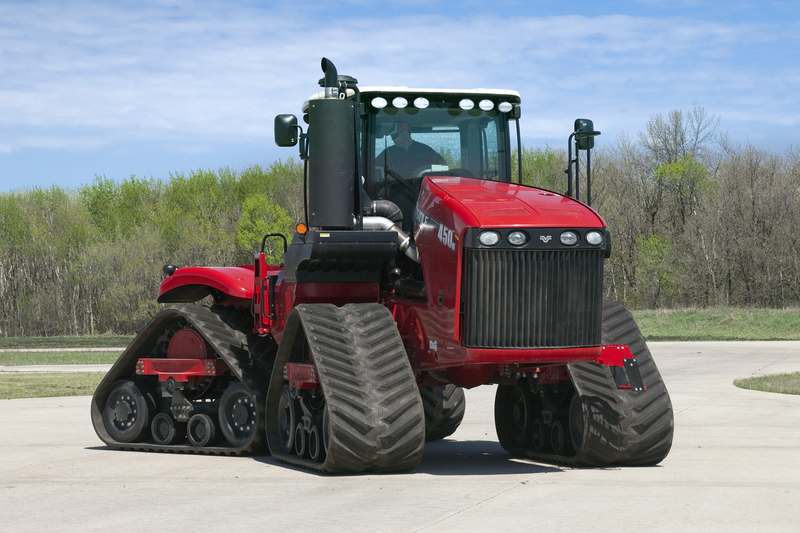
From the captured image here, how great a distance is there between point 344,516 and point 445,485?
1.48 meters

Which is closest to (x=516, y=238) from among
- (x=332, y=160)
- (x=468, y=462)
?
(x=332, y=160)

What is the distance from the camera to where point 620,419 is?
8.33 m

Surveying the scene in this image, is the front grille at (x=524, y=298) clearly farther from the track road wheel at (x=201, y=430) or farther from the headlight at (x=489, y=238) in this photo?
the track road wheel at (x=201, y=430)

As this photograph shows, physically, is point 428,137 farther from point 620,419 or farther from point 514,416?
point 620,419

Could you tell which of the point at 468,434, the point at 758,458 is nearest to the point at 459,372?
the point at 758,458

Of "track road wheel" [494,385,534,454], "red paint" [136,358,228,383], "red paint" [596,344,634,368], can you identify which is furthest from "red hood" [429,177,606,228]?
"red paint" [136,358,228,383]

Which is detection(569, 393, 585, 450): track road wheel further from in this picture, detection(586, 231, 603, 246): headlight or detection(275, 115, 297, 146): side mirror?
detection(275, 115, 297, 146): side mirror

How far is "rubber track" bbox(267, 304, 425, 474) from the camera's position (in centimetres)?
764

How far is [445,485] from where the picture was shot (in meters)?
7.54

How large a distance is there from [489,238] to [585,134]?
7.01 ft

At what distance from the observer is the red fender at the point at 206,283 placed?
34.4 ft

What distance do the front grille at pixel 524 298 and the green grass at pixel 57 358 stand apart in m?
21.8

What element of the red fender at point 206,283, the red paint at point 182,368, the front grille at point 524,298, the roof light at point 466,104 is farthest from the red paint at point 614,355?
the red paint at point 182,368

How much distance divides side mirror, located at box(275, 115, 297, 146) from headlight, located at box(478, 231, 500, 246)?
210 cm
